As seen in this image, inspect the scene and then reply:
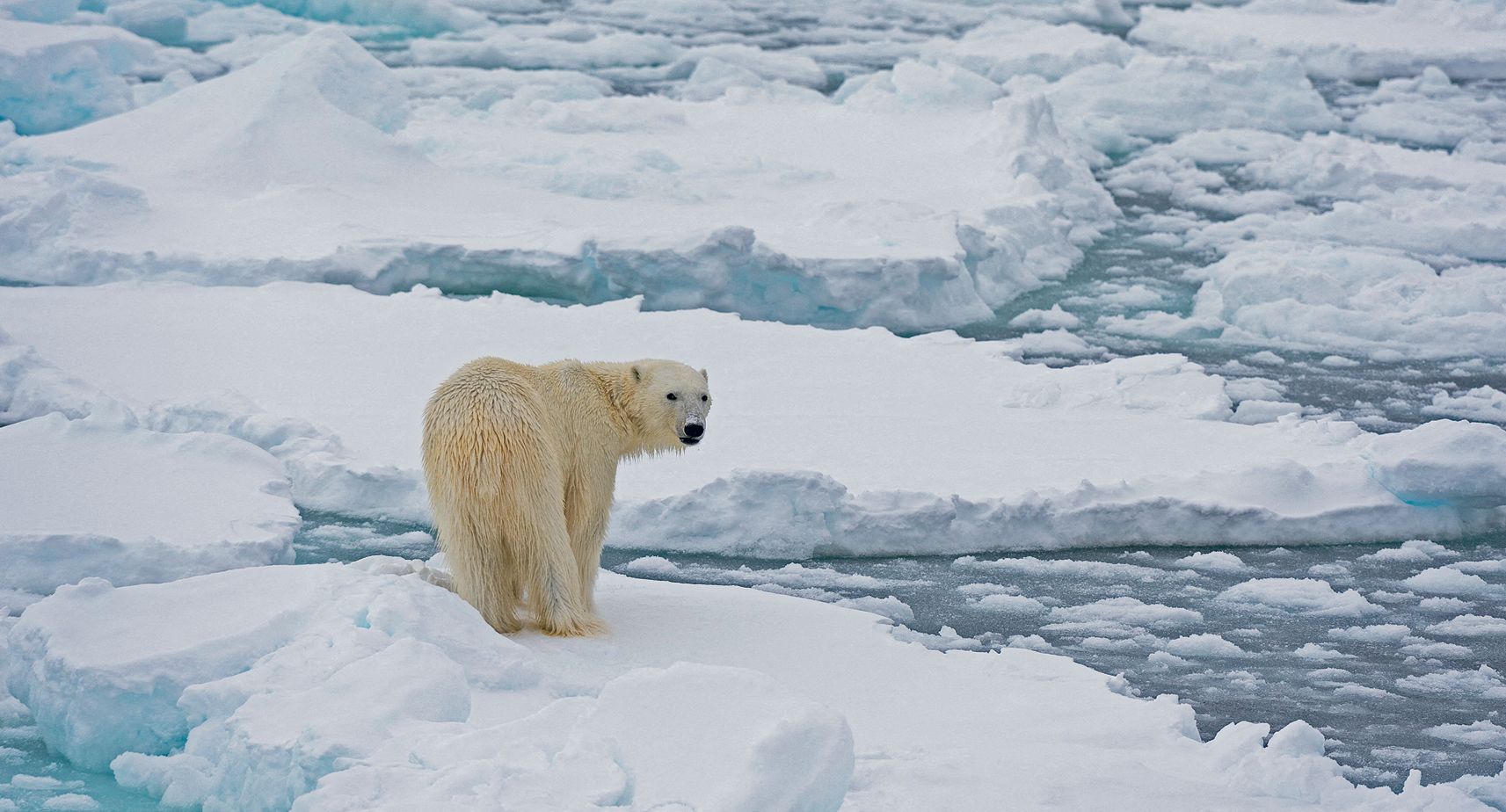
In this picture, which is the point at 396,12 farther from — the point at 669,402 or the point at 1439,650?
the point at 1439,650

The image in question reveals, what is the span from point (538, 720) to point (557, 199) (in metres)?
6.48

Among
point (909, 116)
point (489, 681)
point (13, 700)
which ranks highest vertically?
point (909, 116)

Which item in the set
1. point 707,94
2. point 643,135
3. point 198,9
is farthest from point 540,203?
point 198,9

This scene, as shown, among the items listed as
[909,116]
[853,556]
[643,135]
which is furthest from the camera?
[909,116]

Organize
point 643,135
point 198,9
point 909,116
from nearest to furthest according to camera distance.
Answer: point 643,135, point 909,116, point 198,9

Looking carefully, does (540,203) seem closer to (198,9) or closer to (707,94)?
(707,94)

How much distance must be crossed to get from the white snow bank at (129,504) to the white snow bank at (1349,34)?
14018mm

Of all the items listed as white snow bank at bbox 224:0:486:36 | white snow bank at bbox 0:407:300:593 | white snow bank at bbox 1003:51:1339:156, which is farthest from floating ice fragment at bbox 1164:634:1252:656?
white snow bank at bbox 224:0:486:36

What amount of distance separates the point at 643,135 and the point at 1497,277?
6245 mm

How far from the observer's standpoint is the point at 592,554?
371 cm

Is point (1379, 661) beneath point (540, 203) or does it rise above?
beneath

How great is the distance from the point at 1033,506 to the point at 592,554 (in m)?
1.82

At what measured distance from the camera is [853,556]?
4719mm

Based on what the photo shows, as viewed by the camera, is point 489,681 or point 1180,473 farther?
point 1180,473
